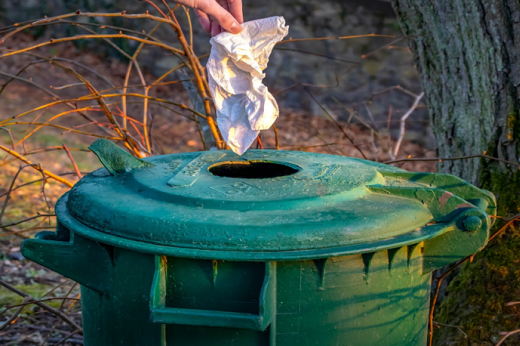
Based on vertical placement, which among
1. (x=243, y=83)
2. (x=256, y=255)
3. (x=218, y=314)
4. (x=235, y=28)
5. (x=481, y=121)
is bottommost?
(x=218, y=314)

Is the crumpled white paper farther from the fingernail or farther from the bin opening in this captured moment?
the bin opening

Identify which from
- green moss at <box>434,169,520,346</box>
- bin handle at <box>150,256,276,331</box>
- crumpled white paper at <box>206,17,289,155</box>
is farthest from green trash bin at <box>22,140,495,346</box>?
green moss at <box>434,169,520,346</box>

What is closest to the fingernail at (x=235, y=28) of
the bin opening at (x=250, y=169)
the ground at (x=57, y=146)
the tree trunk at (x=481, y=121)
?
the bin opening at (x=250, y=169)

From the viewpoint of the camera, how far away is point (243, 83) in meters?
1.93

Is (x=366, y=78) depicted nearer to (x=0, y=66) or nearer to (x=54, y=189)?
(x=54, y=189)

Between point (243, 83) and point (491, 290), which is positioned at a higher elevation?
point (243, 83)

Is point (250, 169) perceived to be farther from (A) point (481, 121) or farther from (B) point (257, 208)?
(A) point (481, 121)

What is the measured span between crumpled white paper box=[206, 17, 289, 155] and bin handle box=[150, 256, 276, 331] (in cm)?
65

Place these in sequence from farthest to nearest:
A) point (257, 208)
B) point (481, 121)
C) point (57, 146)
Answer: point (57, 146), point (481, 121), point (257, 208)

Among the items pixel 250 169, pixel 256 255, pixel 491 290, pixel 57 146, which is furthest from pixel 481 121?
pixel 57 146

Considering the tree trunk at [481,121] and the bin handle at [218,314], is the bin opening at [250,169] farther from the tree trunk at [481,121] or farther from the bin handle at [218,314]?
the tree trunk at [481,121]

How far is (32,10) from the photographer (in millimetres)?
9992

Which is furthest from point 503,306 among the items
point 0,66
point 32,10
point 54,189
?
point 32,10

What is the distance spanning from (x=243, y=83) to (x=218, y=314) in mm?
904
